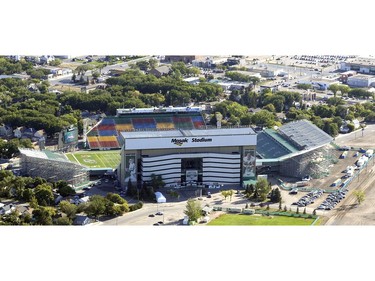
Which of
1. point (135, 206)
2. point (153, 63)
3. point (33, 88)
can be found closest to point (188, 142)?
point (135, 206)

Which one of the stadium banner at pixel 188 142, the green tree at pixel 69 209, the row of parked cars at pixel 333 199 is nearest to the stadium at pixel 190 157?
the stadium banner at pixel 188 142

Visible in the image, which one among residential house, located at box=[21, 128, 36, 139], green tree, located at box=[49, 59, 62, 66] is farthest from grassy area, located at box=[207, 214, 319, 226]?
green tree, located at box=[49, 59, 62, 66]

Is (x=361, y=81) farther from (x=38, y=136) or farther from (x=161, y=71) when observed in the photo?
(x=38, y=136)

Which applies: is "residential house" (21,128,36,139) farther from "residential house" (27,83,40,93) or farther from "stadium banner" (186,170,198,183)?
"stadium banner" (186,170,198,183)

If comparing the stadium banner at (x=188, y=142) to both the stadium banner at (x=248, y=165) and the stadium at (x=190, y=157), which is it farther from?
the stadium banner at (x=248, y=165)

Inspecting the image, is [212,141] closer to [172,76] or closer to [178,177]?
[178,177]
